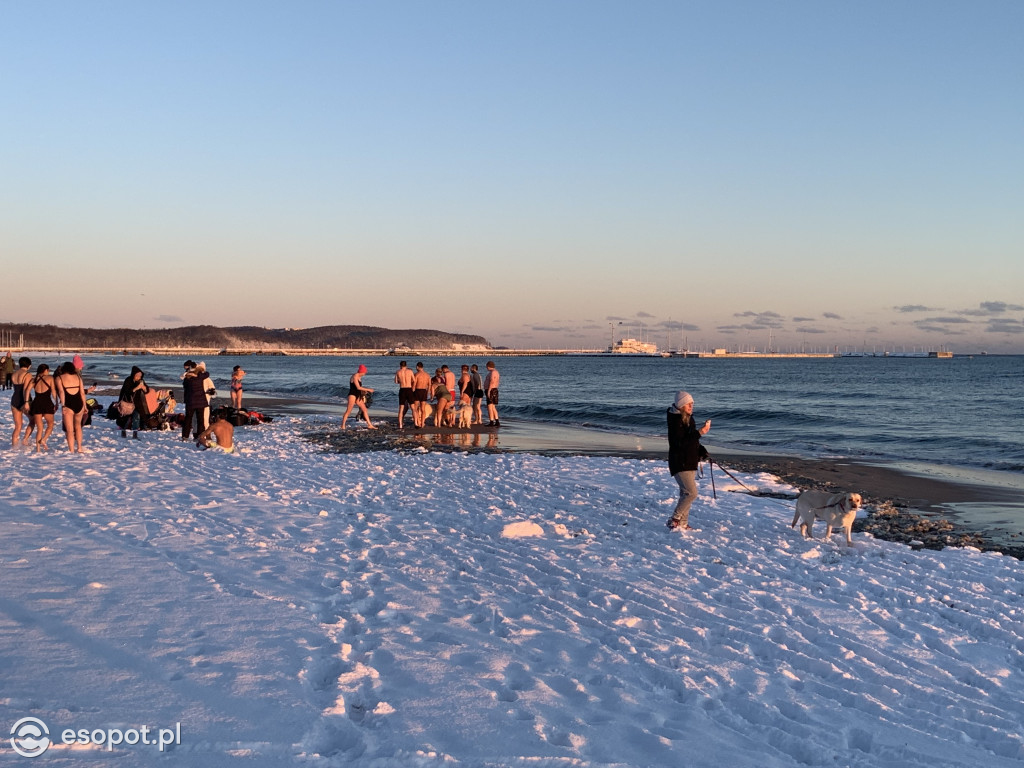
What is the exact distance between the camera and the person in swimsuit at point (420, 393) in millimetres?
20141

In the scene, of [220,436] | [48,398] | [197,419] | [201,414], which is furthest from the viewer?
[197,419]

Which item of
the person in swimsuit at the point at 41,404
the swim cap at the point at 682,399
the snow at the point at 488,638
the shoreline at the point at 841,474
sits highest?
the swim cap at the point at 682,399

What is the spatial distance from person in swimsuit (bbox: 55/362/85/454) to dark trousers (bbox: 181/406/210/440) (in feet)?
7.50

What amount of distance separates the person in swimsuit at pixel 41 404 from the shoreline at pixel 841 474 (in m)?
5.35

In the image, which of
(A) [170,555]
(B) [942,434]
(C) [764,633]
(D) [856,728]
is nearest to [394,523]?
(A) [170,555]

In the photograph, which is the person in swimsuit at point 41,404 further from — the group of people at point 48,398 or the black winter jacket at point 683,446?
the black winter jacket at point 683,446

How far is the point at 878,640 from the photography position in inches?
221

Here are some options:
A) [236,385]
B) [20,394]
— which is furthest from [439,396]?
[20,394]

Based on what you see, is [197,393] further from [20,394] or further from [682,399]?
[682,399]

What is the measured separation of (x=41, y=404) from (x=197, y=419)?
10.0ft

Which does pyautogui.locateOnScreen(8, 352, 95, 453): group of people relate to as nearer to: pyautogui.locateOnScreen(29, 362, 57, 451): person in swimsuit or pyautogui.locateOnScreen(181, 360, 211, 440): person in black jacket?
pyautogui.locateOnScreen(29, 362, 57, 451): person in swimsuit

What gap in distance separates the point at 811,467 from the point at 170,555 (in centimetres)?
1353

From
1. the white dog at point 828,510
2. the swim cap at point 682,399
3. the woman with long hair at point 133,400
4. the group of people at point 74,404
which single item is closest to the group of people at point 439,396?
the group of people at point 74,404

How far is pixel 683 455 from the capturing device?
29.9 feet
